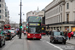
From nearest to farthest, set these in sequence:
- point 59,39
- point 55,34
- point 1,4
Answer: point 59,39 → point 55,34 → point 1,4

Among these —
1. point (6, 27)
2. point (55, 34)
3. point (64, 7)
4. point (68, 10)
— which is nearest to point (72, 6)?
point (68, 10)

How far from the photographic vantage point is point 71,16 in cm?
5016

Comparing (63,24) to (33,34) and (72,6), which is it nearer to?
(72,6)

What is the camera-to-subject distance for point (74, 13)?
1970 inches

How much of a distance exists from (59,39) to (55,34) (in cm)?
164

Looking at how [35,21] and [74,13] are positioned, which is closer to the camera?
[35,21]

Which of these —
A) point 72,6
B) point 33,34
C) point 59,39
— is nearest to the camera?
point 59,39

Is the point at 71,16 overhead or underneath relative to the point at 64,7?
underneath

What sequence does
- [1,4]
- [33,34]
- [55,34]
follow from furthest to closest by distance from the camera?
[1,4]
[33,34]
[55,34]

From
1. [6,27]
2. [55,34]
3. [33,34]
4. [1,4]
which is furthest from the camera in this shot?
[1,4]

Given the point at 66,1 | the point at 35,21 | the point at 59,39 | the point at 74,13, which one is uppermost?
the point at 66,1

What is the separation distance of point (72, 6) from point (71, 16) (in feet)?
10.4

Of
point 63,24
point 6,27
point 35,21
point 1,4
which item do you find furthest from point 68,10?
point 1,4

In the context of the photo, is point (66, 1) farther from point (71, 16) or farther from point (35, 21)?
point (35, 21)
